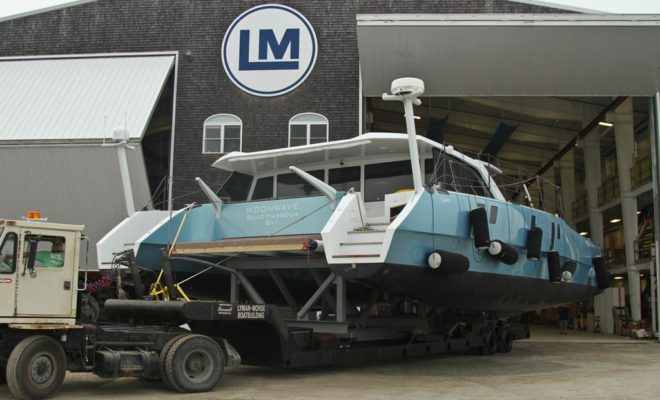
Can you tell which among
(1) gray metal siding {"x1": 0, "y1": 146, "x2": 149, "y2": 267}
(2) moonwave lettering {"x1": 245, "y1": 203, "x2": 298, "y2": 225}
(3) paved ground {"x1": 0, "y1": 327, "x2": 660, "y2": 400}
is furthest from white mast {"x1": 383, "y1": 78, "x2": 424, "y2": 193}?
(1) gray metal siding {"x1": 0, "y1": 146, "x2": 149, "y2": 267}

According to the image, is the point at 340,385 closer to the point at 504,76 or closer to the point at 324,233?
the point at 324,233

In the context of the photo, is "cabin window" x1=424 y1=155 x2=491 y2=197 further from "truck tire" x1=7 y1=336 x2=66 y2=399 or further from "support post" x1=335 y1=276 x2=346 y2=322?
"truck tire" x1=7 y1=336 x2=66 y2=399

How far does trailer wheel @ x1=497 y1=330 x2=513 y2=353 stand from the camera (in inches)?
551

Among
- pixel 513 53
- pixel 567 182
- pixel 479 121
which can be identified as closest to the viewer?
pixel 513 53

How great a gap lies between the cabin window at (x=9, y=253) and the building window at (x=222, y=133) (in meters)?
10.7

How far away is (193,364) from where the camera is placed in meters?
8.19

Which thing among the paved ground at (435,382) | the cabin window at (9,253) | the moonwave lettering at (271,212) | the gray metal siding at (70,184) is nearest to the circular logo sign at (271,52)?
the gray metal siding at (70,184)

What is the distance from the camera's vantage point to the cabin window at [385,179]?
34.1ft

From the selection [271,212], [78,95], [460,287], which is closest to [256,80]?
[78,95]

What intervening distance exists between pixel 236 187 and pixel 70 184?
21.4 ft

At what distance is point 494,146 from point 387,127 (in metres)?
5.50

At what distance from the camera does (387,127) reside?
2488 cm

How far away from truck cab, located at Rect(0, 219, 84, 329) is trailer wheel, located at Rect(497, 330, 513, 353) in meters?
8.94

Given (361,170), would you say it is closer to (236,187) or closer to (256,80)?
(236,187)
